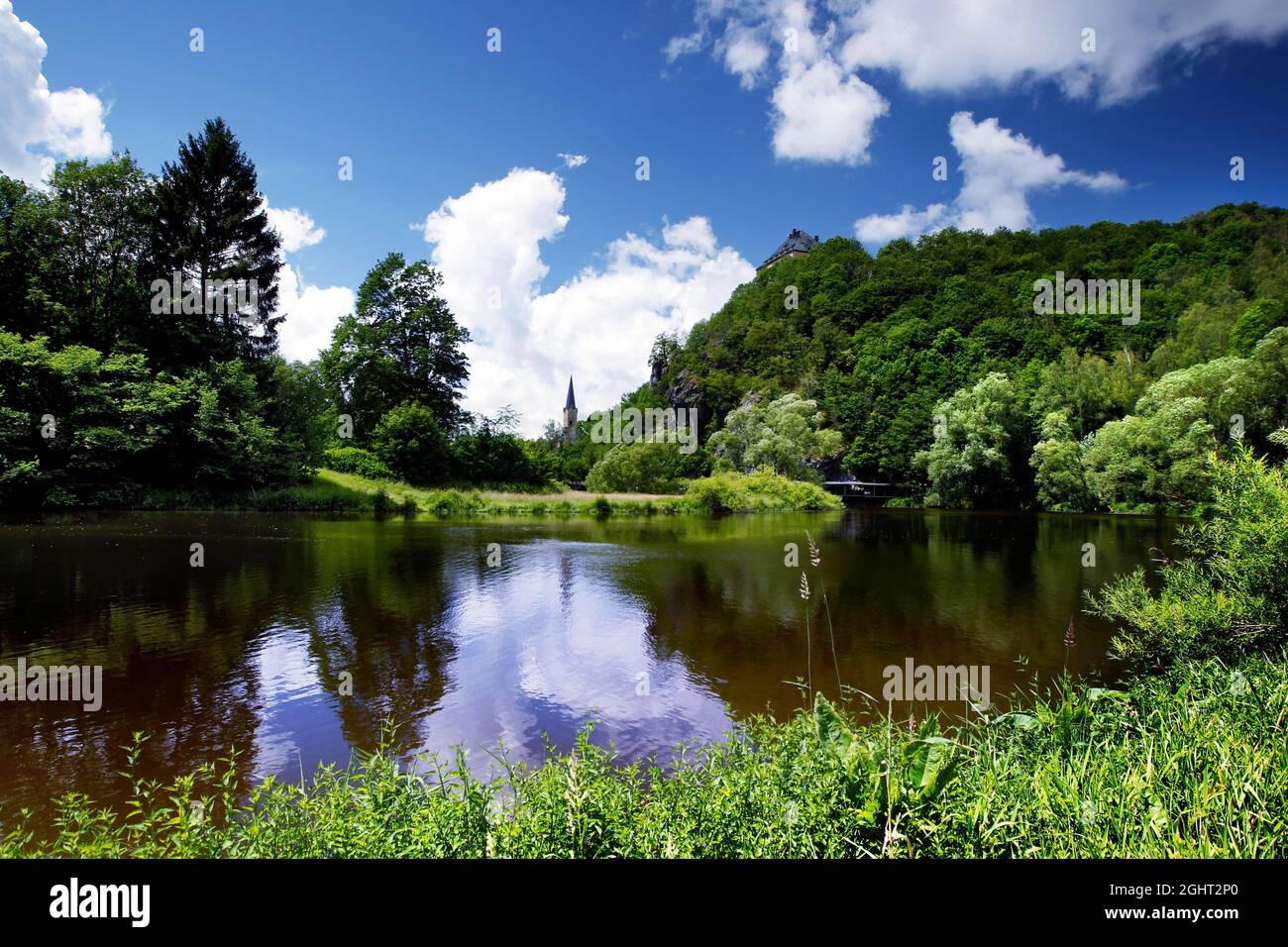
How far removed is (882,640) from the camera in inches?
395

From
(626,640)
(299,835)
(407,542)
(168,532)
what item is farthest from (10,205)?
(299,835)

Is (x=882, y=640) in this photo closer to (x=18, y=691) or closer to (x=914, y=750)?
(x=914, y=750)

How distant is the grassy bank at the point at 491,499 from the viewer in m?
Result: 34.0

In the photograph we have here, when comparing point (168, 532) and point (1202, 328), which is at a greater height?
point (1202, 328)

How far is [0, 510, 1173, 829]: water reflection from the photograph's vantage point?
6.05 meters

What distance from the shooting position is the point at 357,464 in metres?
41.5

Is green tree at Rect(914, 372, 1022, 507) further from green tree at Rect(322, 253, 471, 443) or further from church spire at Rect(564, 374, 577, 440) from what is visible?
church spire at Rect(564, 374, 577, 440)

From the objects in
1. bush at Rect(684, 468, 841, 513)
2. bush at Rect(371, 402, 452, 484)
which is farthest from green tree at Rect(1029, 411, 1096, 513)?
bush at Rect(371, 402, 452, 484)

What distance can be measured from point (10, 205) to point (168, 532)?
86.4ft
